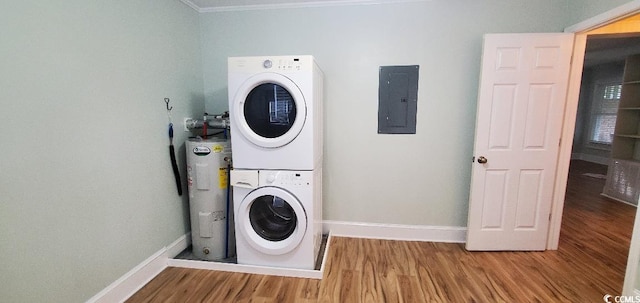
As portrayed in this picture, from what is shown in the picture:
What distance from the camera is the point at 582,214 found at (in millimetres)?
3115

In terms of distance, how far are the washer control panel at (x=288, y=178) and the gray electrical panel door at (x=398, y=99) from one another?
990 millimetres

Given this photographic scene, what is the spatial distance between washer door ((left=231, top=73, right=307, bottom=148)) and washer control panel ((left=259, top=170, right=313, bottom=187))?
0.73 ft

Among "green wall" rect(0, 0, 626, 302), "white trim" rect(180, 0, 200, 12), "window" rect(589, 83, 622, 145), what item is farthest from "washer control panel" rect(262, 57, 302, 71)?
"window" rect(589, 83, 622, 145)

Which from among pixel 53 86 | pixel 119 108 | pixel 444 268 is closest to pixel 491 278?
pixel 444 268

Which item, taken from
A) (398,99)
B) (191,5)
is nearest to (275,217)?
(398,99)

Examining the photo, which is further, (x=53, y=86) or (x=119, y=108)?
(x=119, y=108)

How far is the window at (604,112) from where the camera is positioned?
5.46 m

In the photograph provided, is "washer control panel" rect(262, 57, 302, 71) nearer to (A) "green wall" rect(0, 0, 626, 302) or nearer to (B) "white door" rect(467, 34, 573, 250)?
(A) "green wall" rect(0, 0, 626, 302)

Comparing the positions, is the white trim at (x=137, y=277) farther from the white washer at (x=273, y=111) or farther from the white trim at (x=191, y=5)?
the white trim at (x=191, y=5)

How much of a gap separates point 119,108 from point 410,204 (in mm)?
2597

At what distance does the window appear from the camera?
17.9 feet

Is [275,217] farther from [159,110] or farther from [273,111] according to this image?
[159,110]

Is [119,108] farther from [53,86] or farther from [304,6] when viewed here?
[304,6]

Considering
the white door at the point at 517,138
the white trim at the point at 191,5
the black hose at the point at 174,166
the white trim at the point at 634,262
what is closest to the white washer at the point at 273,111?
the black hose at the point at 174,166
